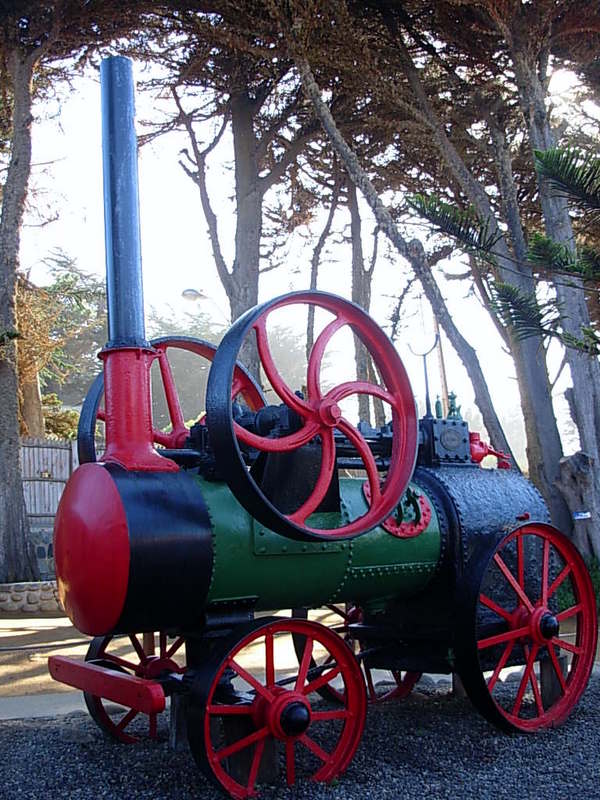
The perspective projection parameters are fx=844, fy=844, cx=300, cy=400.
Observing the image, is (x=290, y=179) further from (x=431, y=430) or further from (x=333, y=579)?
(x=333, y=579)

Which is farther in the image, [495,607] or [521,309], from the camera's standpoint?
[521,309]

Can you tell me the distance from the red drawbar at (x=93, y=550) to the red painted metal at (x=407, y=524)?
1335 mm

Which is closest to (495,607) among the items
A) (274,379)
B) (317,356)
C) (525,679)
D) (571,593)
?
(525,679)

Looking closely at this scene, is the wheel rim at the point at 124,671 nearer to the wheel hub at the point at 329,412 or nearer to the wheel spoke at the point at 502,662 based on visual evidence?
the wheel hub at the point at 329,412

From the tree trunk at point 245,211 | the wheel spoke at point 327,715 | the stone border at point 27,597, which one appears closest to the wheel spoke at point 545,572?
the wheel spoke at point 327,715

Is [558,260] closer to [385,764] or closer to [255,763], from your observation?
[385,764]

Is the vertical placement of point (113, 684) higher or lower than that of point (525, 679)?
higher

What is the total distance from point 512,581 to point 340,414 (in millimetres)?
1514

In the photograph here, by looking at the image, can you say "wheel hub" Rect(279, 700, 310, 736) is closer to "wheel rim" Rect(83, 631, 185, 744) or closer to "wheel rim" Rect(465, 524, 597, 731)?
"wheel rim" Rect(83, 631, 185, 744)

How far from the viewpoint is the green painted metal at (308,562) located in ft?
11.9

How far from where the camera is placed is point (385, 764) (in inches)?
→ 153

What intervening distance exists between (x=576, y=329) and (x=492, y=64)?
3807 millimetres

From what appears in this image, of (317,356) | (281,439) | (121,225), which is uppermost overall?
(121,225)

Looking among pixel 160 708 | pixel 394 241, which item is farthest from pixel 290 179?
pixel 160 708
